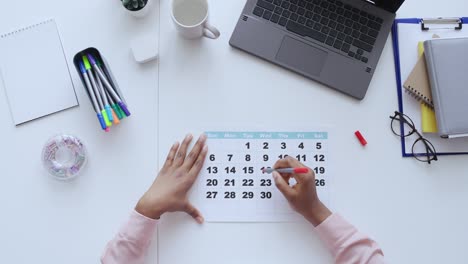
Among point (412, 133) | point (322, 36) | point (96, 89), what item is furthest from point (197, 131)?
point (412, 133)

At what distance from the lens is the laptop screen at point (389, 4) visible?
923mm

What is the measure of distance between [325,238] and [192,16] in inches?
21.7

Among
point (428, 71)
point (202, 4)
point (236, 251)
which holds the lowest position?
point (236, 251)

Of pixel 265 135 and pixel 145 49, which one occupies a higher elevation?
pixel 145 49

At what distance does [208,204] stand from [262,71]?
32 cm

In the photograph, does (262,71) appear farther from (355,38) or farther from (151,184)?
(151,184)

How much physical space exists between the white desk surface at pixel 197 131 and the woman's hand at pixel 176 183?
28mm

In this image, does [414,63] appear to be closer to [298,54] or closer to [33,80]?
[298,54]

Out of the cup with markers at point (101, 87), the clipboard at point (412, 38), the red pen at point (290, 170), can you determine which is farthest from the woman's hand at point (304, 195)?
the cup with markers at point (101, 87)

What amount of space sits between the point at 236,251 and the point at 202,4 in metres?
0.53

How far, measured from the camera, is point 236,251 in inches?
35.4

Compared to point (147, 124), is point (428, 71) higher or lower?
higher

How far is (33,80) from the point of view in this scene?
0.94 m

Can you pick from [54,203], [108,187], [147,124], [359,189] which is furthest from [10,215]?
[359,189]
